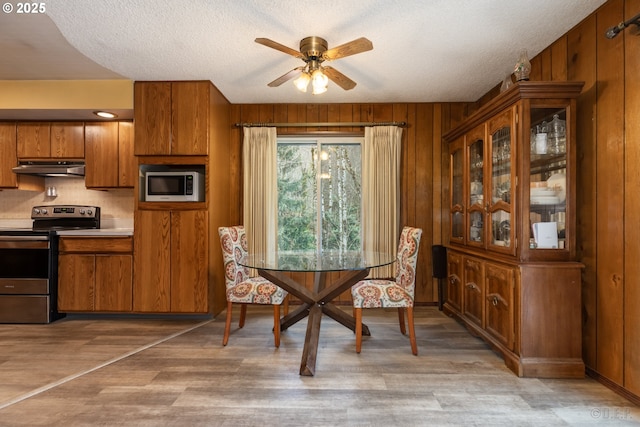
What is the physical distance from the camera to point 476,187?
2.99 meters

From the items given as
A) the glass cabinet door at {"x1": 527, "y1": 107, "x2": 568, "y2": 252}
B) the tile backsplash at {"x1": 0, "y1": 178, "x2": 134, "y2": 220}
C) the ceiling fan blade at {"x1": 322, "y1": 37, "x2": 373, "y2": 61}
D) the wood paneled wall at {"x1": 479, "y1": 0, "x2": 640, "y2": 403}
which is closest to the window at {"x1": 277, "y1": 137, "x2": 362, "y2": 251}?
the ceiling fan blade at {"x1": 322, "y1": 37, "x2": 373, "y2": 61}

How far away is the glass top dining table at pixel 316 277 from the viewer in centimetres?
224

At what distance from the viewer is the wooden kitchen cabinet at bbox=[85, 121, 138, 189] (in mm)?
3635

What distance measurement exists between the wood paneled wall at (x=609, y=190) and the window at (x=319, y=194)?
87.6 inches

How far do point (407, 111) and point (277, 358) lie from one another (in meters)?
3.06

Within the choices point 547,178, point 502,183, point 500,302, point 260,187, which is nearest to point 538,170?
point 547,178

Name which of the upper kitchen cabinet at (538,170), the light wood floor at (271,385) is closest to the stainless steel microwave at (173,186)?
the light wood floor at (271,385)

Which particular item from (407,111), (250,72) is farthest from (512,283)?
(250,72)

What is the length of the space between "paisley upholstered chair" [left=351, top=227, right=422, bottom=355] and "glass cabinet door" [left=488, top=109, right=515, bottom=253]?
1.94ft

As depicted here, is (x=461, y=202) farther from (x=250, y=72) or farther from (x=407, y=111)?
(x=250, y=72)

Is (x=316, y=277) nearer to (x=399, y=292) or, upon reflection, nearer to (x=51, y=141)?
(x=399, y=292)

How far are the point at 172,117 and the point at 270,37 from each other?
4.77ft

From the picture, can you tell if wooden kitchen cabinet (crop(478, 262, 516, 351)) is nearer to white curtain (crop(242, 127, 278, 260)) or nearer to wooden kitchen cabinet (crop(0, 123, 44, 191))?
white curtain (crop(242, 127, 278, 260))
